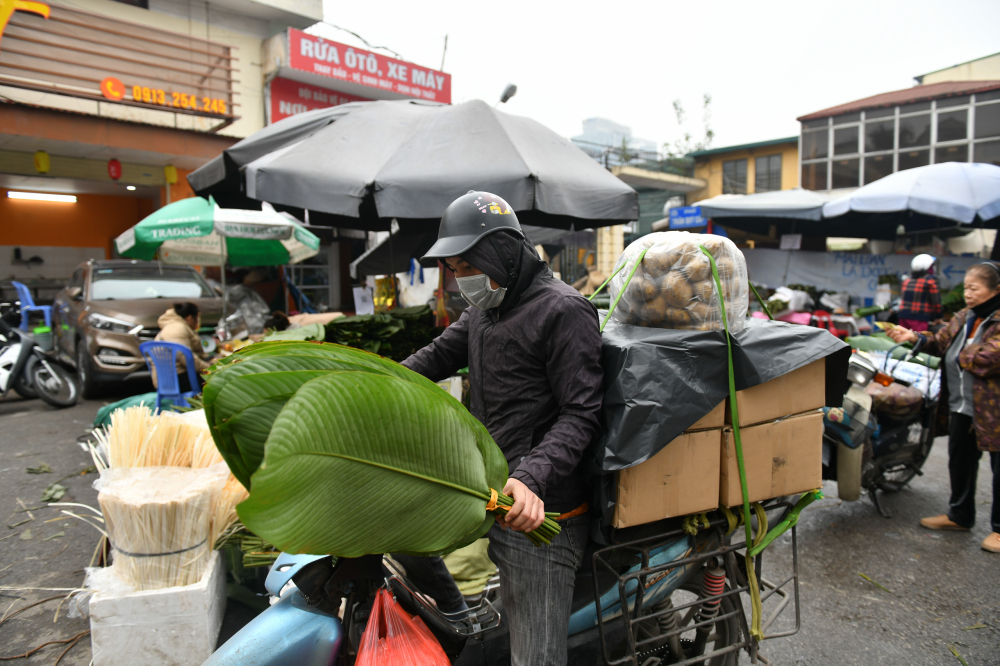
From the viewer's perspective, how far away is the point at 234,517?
2.67 metres

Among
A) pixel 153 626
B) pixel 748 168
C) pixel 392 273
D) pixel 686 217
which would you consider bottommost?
pixel 153 626

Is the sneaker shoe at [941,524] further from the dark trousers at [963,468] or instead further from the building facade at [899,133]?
the building facade at [899,133]

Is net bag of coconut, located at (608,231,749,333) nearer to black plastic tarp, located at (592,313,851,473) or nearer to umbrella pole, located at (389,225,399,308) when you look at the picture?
black plastic tarp, located at (592,313,851,473)

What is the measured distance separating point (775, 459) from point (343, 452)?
1.48 m

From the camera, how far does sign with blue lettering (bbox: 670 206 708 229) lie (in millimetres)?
10836

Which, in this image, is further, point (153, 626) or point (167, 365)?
point (167, 365)

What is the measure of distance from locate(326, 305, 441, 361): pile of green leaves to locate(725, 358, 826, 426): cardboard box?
2.87 metres

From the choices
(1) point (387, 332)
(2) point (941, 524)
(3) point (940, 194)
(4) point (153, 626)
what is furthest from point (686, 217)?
(4) point (153, 626)

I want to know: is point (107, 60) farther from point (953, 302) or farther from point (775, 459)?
point (953, 302)

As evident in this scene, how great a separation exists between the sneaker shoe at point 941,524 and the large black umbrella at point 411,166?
3.02m

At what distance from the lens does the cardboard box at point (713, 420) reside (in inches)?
66.4

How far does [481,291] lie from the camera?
65.6 inches

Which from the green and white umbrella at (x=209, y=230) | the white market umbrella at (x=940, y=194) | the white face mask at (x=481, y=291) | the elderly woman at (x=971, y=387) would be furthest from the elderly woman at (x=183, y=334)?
the white market umbrella at (x=940, y=194)

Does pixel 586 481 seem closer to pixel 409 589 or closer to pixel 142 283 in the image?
pixel 409 589
